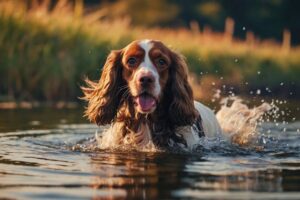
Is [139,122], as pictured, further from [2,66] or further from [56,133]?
[2,66]

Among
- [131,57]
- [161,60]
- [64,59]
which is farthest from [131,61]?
[64,59]

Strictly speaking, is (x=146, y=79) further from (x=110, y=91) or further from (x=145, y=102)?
(x=110, y=91)

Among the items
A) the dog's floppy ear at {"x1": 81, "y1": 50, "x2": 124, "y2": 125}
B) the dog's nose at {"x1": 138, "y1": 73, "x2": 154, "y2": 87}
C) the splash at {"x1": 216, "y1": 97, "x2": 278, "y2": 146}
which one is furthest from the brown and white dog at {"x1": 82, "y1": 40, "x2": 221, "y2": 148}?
the splash at {"x1": 216, "y1": 97, "x2": 278, "y2": 146}

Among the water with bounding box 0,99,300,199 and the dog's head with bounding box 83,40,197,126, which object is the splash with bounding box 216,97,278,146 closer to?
→ the water with bounding box 0,99,300,199

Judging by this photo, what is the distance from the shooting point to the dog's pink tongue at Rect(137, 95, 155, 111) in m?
7.68

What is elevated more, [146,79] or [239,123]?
[146,79]

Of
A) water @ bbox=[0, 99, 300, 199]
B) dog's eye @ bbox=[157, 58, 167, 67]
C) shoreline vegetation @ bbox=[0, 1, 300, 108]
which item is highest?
shoreline vegetation @ bbox=[0, 1, 300, 108]

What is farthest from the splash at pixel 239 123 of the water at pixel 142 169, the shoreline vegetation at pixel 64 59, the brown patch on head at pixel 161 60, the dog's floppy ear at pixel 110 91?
the shoreline vegetation at pixel 64 59

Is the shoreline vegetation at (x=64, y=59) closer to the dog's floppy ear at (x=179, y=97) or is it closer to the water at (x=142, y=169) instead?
the water at (x=142, y=169)

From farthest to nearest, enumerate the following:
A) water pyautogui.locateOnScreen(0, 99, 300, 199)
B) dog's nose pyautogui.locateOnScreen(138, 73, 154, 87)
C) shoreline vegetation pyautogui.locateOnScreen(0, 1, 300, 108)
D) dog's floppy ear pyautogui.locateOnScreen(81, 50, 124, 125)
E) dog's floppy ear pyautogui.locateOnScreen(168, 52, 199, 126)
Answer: shoreline vegetation pyautogui.locateOnScreen(0, 1, 300, 108), dog's floppy ear pyautogui.locateOnScreen(81, 50, 124, 125), dog's floppy ear pyautogui.locateOnScreen(168, 52, 199, 126), dog's nose pyautogui.locateOnScreen(138, 73, 154, 87), water pyautogui.locateOnScreen(0, 99, 300, 199)

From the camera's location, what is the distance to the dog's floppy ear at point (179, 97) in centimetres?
810

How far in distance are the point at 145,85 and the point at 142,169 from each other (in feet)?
3.60

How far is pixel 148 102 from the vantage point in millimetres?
7695

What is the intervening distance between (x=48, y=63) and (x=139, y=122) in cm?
793
